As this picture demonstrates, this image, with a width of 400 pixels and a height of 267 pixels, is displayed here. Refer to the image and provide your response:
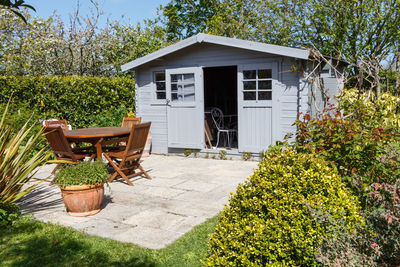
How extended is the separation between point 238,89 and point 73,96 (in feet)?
13.8

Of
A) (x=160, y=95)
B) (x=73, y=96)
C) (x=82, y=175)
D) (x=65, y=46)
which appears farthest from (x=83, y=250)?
(x=65, y=46)

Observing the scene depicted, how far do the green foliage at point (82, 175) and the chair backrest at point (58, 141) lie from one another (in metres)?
1.11

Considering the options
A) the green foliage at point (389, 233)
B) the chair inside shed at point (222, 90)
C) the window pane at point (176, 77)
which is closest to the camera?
the green foliage at point (389, 233)

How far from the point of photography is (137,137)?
6.04 meters

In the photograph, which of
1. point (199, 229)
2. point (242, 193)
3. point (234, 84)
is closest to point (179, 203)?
point (199, 229)

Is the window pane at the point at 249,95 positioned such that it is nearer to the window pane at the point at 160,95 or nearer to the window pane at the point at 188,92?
the window pane at the point at 188,92

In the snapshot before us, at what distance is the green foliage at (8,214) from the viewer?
4.12 meters

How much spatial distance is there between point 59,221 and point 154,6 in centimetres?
1999

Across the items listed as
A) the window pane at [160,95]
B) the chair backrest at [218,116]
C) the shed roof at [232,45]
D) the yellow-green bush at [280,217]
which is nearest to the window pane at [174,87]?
the window pane at [160,95]

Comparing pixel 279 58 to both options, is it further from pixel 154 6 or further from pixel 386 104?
pixel 154 6

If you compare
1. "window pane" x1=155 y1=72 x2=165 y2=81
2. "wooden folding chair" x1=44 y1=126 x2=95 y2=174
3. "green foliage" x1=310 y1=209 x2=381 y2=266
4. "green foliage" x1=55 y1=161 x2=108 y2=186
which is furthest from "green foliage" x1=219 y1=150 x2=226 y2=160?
"green foliage" x1=310 y1=209 x2=381 y2=266

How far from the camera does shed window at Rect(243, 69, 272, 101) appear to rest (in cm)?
764

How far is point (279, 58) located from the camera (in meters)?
7.48

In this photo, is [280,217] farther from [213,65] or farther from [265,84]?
[213,65]
